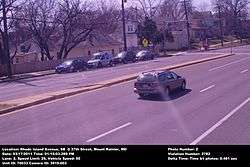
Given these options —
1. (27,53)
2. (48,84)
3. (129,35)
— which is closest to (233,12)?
(129,35)

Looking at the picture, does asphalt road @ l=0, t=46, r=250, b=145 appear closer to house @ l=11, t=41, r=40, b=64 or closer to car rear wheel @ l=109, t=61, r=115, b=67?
car rear wheel @ l=109, t=61, r=115, b=67

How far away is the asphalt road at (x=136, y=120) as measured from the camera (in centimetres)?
1260

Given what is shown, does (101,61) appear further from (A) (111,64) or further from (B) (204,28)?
(B) (204,28)

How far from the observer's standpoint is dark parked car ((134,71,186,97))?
23.4 metres

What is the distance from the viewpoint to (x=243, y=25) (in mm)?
154500

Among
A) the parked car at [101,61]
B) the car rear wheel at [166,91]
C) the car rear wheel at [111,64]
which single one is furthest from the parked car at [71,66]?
the car rear wheel at [166,91]

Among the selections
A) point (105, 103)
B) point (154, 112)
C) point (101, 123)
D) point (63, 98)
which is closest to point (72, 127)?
point (101, 123)

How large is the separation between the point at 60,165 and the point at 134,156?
810 millimetres

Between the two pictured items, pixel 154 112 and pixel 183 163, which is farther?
pixel 154 112

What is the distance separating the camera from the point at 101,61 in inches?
2346

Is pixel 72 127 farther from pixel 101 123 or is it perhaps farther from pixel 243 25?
pixel 243 25

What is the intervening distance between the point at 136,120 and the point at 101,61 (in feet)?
144

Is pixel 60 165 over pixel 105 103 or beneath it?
over

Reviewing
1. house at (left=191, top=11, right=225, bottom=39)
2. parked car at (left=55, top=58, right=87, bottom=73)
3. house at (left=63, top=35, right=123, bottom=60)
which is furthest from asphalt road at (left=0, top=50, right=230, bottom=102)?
house at (left=191, top=11, right=225, bottom=39)
